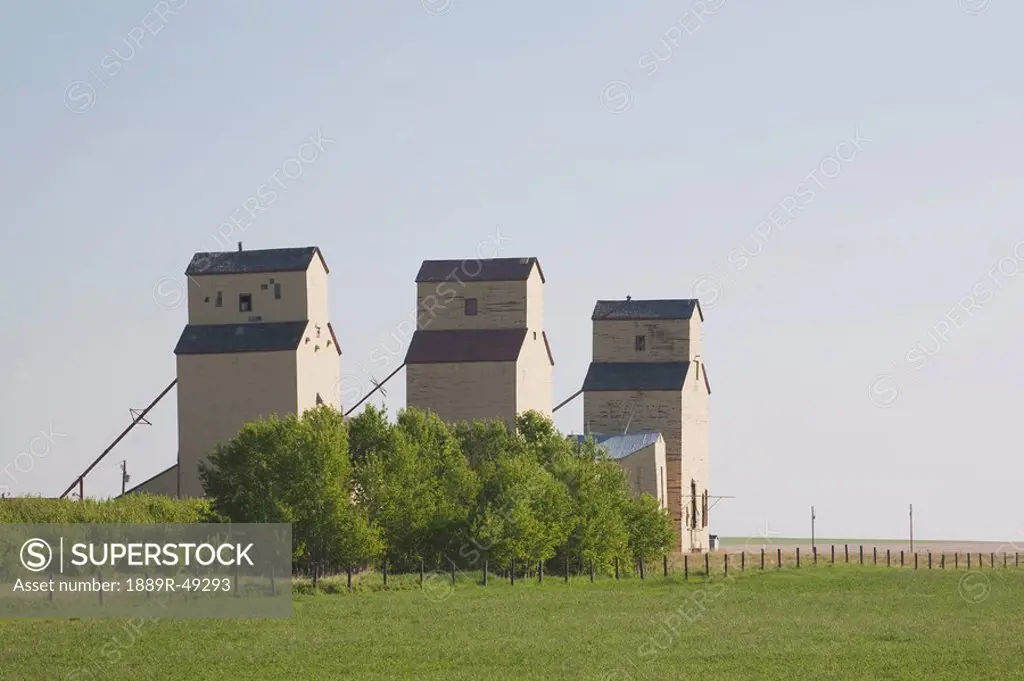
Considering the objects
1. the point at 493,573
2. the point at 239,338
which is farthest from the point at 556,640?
the point at 239,338

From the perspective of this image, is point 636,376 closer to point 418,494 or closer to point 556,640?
point 418,494

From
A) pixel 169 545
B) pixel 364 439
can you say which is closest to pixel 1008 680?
pixel 169 545

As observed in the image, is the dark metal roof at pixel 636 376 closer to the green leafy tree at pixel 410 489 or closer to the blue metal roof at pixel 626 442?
the blue metal roof at pixel 626 442

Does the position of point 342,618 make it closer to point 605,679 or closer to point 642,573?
point 605,679

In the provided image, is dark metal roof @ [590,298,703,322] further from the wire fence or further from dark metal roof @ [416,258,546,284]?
the wire fence

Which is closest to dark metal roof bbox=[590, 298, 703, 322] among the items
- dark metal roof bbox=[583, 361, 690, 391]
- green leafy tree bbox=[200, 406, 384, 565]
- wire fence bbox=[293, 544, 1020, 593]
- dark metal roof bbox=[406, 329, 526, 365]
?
dark metal roof bbox=[583, 361, 690, 391]

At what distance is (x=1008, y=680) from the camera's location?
31.6 metres

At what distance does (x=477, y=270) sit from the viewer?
81438 millimetres

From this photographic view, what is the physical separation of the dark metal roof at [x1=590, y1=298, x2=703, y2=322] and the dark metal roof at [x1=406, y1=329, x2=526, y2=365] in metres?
12.6

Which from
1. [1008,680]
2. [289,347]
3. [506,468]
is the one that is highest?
[289,347]

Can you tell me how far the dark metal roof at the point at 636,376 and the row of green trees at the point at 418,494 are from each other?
18.3m

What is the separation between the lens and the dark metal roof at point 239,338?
69250 mm

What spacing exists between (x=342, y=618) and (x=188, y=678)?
1345 cm

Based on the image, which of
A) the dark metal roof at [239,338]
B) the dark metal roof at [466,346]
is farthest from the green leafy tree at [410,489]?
the dark metal roof at [466,346]
